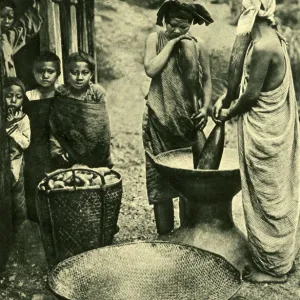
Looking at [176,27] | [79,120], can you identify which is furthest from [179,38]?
[79,120]

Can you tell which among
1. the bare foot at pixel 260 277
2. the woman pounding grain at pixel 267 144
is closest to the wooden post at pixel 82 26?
the woman pounding grain at pixel 267 144

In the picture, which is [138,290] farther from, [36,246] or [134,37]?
[134,37]

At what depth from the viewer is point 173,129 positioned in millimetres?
5410

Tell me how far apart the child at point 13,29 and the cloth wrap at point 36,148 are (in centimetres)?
46

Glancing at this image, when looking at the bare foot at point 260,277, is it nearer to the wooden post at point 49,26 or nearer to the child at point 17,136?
the child at point 17,136

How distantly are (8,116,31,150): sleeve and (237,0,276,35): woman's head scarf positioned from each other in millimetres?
2367

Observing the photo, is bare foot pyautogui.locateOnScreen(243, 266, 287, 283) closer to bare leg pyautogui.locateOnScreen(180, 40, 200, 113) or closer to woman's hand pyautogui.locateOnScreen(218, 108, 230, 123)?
woman's hand pyautogui.locateOnScreen(218, 108, 230, 123)

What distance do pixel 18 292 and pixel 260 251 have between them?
210 cm

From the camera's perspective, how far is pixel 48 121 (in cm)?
567

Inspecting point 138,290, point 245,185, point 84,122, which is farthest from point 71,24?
point 138,290

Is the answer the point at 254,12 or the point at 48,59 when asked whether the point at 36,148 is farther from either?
the point at 254,12

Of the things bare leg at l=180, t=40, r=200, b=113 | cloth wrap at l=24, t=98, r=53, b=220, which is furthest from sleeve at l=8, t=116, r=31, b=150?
bare leg at l=180, t=40, r=200, b=113

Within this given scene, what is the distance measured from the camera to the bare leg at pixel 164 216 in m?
5.71

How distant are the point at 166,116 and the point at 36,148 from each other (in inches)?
56.3
